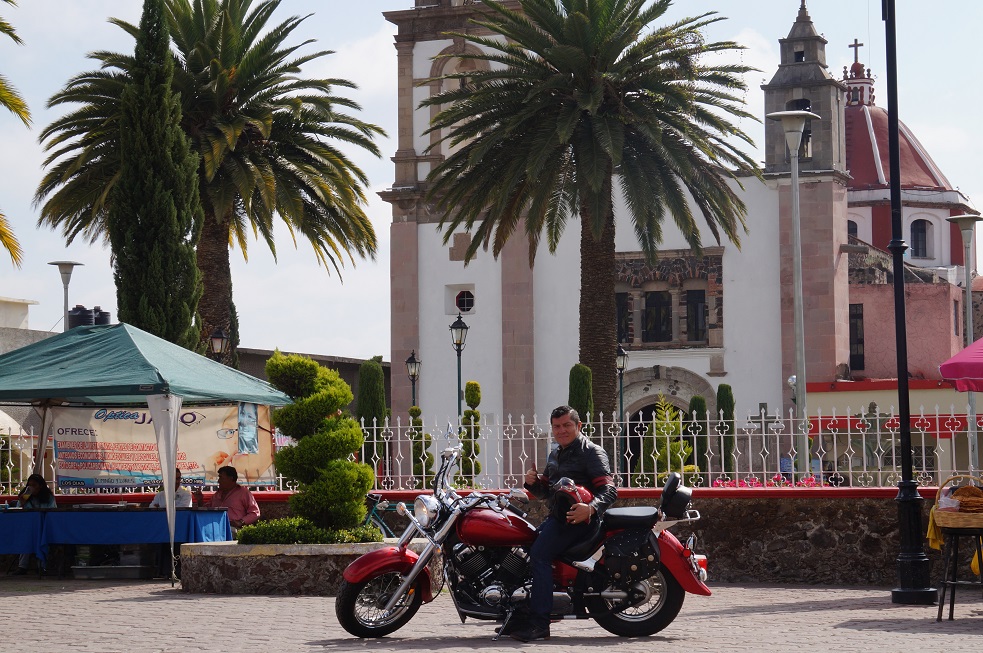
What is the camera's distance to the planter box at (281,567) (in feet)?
43.9

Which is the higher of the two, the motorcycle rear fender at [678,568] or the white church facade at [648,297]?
the white church facade at [648,297]

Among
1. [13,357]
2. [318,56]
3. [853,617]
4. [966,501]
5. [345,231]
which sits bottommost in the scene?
[853,617]

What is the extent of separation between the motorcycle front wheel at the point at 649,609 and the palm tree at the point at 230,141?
16594mm

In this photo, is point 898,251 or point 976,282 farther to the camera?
point 976,282

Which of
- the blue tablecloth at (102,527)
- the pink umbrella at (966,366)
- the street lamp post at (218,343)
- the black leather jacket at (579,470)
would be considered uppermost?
the street lamp post at (218,343)

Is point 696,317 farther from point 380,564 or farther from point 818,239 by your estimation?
point 380,564

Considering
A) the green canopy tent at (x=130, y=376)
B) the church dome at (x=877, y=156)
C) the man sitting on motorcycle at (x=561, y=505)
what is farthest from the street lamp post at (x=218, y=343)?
the church dome at (x=877, y=156)

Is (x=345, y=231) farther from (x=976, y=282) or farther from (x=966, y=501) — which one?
(x=976, y=282)

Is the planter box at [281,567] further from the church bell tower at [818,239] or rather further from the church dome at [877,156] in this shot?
the church dome at [877,156]

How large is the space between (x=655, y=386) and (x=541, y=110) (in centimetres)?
1779

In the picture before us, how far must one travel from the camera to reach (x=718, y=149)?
84.7 feet

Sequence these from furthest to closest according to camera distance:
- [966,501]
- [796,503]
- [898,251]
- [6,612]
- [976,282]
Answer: [976,282]
[796,503]
[898,251]
[6,612]
[966,501]

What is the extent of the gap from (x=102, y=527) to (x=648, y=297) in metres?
27.4

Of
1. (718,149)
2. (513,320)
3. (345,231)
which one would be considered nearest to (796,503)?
(718,149)
